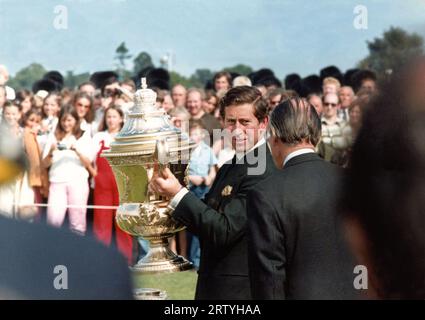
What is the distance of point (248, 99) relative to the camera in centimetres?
419

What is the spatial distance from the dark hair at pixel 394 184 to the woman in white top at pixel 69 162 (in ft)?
25.8

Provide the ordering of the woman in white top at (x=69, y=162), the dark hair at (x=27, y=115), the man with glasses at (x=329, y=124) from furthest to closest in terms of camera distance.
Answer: the dark hair at (x=27, y=115) → the woman in white top at (x=69, y=162) → the man with glasses at (x=329, y=124)

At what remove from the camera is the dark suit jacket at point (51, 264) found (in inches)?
45.4

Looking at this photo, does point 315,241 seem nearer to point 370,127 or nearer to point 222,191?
point 222,191

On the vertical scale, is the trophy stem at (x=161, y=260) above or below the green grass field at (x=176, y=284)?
above

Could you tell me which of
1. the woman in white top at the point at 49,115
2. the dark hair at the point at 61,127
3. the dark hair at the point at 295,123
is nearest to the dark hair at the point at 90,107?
the dark hair at the point at 61,127

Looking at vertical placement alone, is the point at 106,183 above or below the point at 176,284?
above

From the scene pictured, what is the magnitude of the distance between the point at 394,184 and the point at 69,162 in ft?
26.7

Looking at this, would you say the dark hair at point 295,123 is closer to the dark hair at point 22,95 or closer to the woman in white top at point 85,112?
the woman in white top at point 85,112

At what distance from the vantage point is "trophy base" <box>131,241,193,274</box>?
3979 millimetres

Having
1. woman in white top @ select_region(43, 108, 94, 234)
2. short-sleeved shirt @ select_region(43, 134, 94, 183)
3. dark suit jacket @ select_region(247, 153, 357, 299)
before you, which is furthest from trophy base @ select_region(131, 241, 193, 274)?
short-sleeved shirt @ select_region(43, 134, 94, 183)

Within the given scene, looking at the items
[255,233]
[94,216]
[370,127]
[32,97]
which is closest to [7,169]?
[370,127]

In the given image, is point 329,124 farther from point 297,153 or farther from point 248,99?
point 297,153

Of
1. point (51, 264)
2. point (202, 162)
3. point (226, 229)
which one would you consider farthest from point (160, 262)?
point (202, 162)
